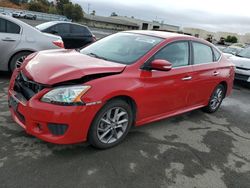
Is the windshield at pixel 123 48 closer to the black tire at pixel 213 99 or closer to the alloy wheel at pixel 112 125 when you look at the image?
the alloy wheel at pixel 112 125

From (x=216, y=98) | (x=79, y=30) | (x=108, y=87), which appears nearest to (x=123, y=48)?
(x=108, y=87)

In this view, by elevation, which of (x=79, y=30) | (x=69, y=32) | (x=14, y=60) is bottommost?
(x=14, y=60)

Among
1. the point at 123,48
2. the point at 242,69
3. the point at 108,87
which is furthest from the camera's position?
the point at 242,69

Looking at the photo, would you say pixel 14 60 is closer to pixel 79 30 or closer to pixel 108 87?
pixel 108 87

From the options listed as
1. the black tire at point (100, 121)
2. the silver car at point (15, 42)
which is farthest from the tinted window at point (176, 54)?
the silver car at point (15, 42)

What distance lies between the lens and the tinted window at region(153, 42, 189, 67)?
3.98 metres

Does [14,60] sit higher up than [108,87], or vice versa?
[108,87]

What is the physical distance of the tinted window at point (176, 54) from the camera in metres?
3.98

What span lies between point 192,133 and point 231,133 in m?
0.80

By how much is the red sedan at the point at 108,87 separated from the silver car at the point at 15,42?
2.45 meters

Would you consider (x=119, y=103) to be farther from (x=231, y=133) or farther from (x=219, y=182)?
(x=231, y=133)

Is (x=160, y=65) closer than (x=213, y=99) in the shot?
Yes

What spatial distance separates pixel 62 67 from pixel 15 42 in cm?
340

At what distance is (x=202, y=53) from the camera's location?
4.89 metres
